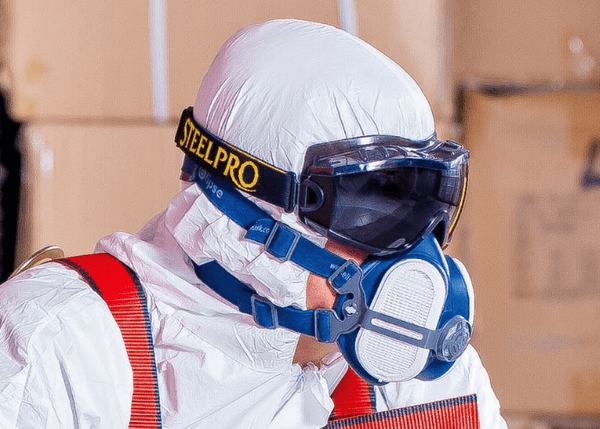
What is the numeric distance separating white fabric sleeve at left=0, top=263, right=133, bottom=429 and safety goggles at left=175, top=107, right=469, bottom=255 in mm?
245

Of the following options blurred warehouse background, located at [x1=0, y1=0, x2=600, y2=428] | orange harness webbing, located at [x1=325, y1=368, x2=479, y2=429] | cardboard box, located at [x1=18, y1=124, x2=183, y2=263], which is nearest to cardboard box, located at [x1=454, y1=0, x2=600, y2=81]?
blurred warehouse background, located at [x1=0, y1=0, x2=600, y2=428]

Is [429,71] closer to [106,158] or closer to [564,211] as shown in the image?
[564,211]

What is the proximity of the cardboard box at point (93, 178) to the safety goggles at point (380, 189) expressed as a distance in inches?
24.4

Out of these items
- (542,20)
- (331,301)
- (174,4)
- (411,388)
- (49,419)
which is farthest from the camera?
(542,20)

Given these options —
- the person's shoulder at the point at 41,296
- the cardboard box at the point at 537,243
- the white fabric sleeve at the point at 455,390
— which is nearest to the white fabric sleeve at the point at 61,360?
the person's shoulder at the point at 41,296

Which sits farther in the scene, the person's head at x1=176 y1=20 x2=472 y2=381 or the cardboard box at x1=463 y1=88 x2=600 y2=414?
the cardboard box at x1=463 y1=88 x2=600 y2=414

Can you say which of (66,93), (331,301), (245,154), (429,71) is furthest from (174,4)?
(331,301)

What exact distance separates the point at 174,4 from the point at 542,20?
0.74 meters

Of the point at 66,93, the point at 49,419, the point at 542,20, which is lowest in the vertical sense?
the point at 49,419

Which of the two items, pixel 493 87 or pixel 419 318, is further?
pixel 493 87

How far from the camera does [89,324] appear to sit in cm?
109

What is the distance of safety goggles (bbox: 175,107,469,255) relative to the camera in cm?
111

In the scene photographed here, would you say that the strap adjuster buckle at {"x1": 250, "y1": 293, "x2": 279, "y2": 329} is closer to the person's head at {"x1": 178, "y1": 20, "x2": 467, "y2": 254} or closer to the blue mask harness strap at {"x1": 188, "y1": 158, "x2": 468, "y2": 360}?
the blue mask harness strap at {"x1": 188, "y1": 158, "x2": 468, "y2": 360}

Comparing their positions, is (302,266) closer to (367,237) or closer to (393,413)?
(367,237)
